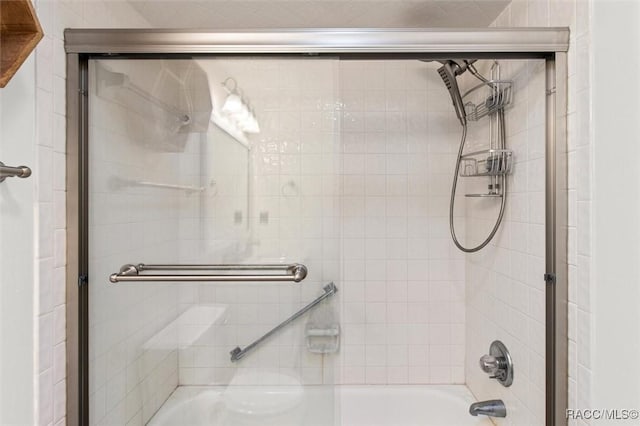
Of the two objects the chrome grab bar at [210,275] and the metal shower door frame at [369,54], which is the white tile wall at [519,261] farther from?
the chrome grab bar at [210,275]

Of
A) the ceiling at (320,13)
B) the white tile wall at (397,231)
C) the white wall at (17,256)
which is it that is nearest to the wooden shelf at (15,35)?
the white wall at (17,256)

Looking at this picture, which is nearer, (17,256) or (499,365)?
(17,256)

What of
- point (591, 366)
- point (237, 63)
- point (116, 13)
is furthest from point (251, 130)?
point (591, 366)

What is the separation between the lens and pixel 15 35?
872 mm

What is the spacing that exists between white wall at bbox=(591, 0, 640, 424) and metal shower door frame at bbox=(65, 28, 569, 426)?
0.12 m

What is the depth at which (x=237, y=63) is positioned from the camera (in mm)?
1238

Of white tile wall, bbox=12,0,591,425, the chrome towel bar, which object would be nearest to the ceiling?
white tile wall, bbox=12,0,591,425

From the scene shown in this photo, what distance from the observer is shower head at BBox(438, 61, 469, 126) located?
1.48 m

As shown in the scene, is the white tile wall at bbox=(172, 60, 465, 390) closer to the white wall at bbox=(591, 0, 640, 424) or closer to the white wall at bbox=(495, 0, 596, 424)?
the white wall at bbox=(495, 0, 596, 424)

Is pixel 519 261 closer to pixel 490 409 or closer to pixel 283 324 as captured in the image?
pixel 490 409

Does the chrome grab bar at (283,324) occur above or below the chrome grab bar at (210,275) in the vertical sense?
below

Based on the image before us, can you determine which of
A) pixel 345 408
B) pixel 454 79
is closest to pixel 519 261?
pixel 454 79

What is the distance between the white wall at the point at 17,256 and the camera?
0.95 metres

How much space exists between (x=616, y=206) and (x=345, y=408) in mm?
1486
